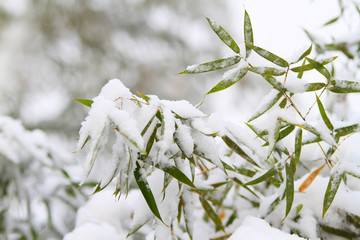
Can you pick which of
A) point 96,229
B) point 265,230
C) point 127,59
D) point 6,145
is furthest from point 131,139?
point 127,59

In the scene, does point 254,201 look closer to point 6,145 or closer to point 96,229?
point 96,229

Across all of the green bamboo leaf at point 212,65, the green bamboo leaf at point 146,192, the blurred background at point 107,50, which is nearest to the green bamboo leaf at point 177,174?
the green bamboo leaf at point 146,192

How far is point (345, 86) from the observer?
1.79 ft

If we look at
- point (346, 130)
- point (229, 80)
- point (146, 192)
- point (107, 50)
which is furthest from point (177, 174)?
point (107, 50)

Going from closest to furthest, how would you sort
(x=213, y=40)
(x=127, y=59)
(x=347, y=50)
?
(x=347, y=50), (x=127, y=59), (x=213, y=40)

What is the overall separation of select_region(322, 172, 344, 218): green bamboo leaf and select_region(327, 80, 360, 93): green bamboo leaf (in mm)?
121

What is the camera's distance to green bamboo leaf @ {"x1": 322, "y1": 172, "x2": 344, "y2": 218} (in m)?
0.53

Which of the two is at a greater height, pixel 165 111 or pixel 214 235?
pixel 165 111

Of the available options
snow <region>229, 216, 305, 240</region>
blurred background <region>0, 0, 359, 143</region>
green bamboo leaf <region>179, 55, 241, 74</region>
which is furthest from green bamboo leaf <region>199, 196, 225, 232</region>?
blurred background <region>0, 0, 359, 143</region>

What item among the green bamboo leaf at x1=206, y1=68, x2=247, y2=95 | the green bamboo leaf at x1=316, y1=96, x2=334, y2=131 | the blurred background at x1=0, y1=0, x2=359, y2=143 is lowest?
the green bamboo leaf at x1=316, y1=96, x2=334, y2=131

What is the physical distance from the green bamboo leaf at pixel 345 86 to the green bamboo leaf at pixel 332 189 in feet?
0.40

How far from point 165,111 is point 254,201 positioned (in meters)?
0.36

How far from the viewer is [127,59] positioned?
3.79 metres

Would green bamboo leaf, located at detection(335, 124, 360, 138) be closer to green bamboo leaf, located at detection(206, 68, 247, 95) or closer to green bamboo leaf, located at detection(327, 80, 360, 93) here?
green bamboo leaf, located at detection(327, 80, 360, 93)
